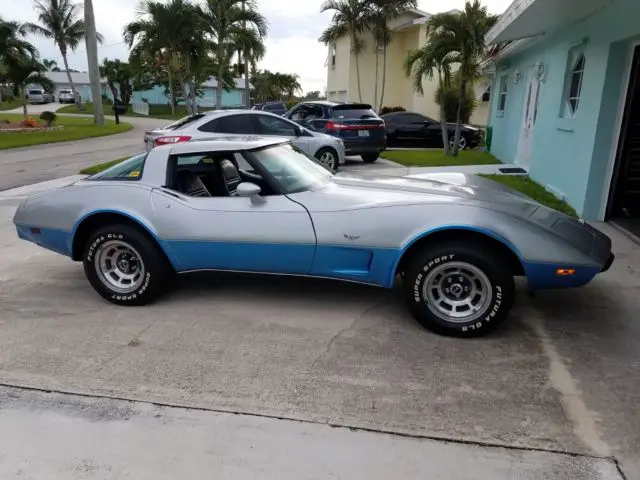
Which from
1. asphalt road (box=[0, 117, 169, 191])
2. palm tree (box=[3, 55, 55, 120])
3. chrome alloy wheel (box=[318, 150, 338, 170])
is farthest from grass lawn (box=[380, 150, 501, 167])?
palm tree (box=[3, 55, 55, 120])

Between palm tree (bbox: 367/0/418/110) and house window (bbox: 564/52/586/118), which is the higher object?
palm tree (bbox: 367/0/418/110)

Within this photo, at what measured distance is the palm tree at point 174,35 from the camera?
72.8ft

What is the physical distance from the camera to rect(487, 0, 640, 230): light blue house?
22.0ft

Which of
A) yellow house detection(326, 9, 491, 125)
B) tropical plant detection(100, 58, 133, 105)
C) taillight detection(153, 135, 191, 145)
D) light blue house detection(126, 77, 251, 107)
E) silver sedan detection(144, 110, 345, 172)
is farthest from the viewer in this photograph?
light blue house detection(126, 77, 251, 107)

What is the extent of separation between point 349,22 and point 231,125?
21194mm

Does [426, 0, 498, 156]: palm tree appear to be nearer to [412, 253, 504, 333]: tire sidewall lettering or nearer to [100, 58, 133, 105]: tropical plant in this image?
[412, 253, 504, 333]: tire sidewall lettering

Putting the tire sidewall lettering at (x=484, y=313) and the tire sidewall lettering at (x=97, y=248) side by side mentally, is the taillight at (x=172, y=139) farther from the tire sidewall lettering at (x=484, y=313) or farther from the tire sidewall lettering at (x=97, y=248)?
the tire sidewall lettering at (x=484, y=313)

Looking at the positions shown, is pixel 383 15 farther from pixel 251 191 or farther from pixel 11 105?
pixel 11 105

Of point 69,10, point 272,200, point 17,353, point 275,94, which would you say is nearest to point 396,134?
point 272,200

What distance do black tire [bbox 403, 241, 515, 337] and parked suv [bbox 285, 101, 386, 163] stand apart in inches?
387

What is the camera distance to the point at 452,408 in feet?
9.41

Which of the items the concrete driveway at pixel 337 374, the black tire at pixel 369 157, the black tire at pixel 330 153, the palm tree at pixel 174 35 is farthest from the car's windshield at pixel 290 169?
the palm tree at pixel 174 35

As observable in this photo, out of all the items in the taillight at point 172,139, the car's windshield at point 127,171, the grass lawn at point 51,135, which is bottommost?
the grass lawn at point 51,135

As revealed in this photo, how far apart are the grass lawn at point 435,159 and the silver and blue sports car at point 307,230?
8.97 m
